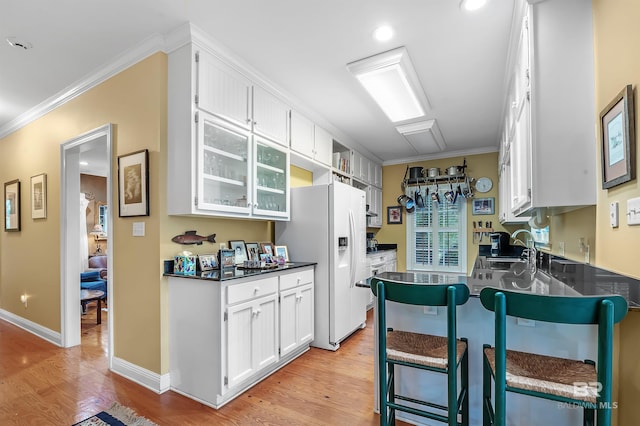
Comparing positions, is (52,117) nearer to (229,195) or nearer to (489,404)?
(229,195)

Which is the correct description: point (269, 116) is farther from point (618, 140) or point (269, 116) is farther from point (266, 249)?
point (618, 140)

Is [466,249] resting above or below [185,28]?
below

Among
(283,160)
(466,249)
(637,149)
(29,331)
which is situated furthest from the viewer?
(466,249)

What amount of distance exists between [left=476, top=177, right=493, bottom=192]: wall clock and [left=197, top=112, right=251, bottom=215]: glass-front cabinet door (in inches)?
166

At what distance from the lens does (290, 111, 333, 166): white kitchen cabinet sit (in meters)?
3.42

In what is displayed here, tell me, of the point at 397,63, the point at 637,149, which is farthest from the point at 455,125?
the point at 637,149

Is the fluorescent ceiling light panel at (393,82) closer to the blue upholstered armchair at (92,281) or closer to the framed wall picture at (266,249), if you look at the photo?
the framed wall picture at (266,249)

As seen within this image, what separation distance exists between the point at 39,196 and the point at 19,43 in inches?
74.1

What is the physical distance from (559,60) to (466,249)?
4.20 meters

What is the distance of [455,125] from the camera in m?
4.17

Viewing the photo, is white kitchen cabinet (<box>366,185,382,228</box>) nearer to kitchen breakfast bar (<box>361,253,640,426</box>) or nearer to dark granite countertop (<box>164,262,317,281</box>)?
dark granite countertop (<box>164,262,317,281</box>)

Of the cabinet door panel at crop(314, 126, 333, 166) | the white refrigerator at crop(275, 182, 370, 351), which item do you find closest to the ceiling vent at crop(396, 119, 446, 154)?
the cabinet door panel at crop(314, 126, 333, 166)

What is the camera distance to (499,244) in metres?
4.39

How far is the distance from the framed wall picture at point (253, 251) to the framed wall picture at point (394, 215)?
3473mm
